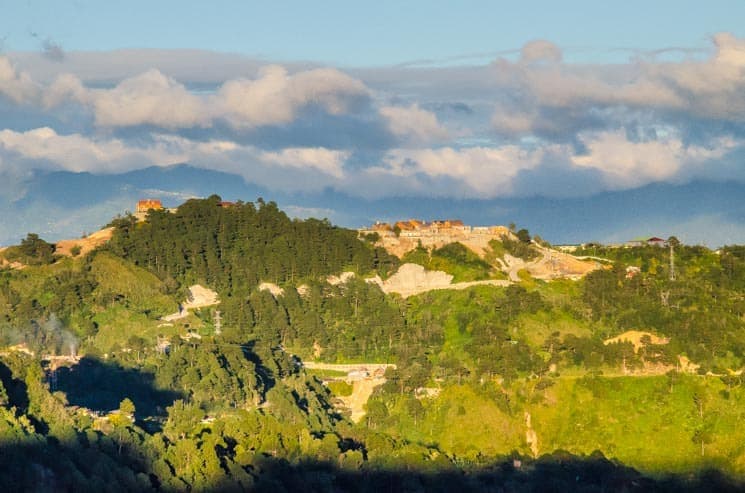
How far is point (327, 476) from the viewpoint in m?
73.8

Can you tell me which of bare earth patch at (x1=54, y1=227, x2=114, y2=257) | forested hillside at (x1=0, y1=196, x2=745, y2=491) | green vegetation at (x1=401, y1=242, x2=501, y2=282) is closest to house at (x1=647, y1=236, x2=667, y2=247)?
forested hillside at (x1=0, y1=196, x2=745, y2=491)

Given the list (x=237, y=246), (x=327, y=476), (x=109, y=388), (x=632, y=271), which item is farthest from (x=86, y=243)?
(x=327, y=476)

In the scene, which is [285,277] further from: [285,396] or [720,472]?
[720,472]

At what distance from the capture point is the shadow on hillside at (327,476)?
6544cm

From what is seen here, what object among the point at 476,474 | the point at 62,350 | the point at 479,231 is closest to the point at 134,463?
the point at 476,474

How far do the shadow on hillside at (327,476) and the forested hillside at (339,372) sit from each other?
159 millimetres

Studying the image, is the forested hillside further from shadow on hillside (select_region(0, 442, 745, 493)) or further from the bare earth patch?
the bare earth patch

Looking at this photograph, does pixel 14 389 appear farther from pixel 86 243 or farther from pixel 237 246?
pixel 237 246

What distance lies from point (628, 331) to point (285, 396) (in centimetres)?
2807

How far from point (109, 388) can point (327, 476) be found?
2315 centimetres

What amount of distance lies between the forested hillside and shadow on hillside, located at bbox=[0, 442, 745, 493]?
6.3 inches

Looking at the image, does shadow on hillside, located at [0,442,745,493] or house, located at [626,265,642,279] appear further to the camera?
house, located at [626,265,642,279]

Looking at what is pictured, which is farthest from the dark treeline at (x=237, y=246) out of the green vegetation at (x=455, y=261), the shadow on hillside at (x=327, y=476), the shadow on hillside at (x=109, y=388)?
the shadow on hillside at (x=327, y=476)

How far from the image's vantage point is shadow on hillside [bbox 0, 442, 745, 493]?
65438mm
